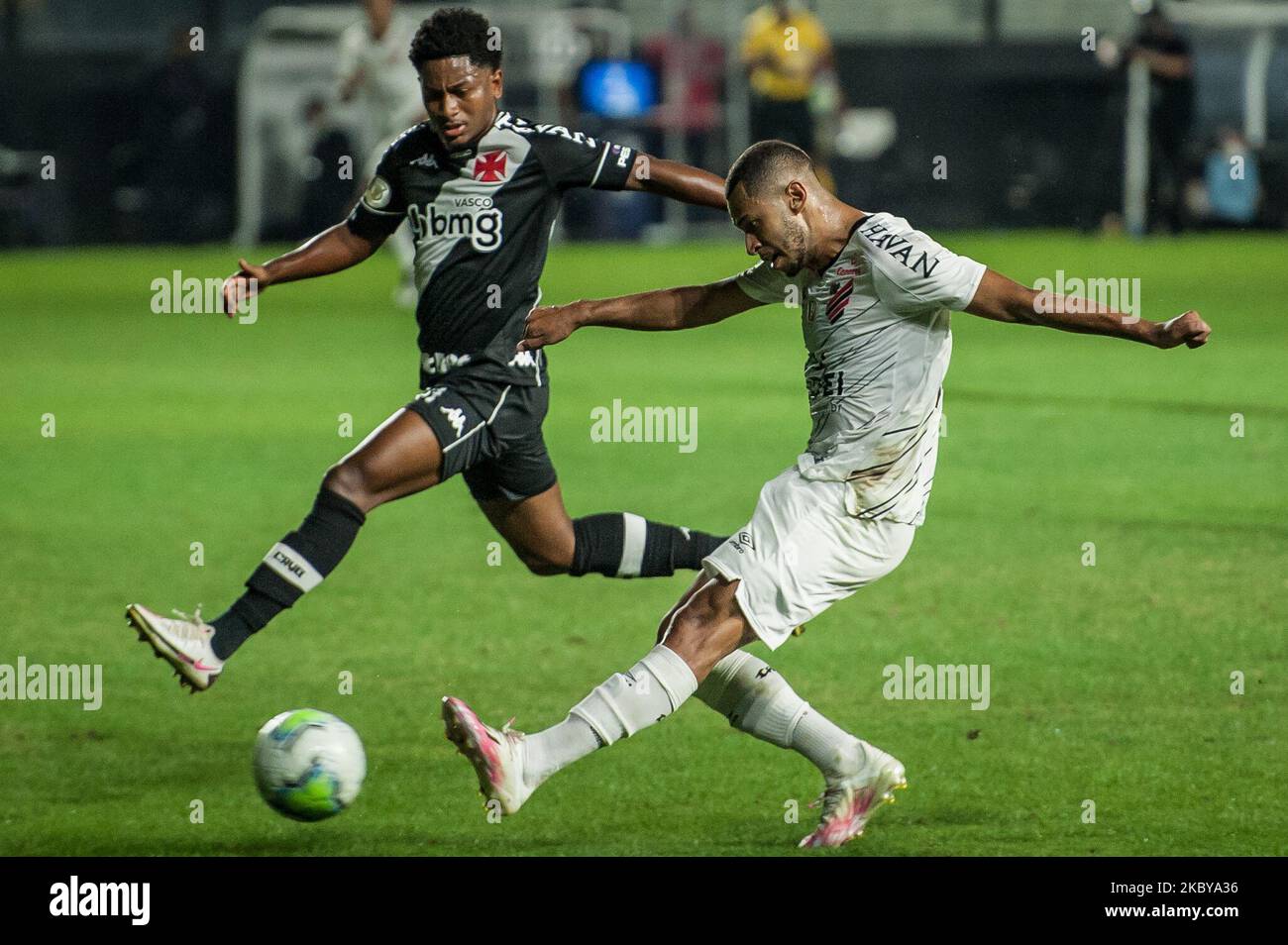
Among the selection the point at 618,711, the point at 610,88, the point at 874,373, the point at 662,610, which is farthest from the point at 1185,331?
the point at 610,88

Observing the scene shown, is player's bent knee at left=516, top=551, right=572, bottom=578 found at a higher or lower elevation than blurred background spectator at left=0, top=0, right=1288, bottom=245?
lower

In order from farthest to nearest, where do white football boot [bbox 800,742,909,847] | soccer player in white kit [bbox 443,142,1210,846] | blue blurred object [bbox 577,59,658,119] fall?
blue blurred object [bbox 577,59,658,119] → white football boot [bbox 800,742,909,847] → soccer player in white kit [bbox 443,142,1210,846]

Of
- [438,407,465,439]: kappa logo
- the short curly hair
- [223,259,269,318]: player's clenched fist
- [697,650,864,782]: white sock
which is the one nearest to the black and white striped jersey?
[438,407,465,439]: kappa logo

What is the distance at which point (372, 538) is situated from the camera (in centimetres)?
982

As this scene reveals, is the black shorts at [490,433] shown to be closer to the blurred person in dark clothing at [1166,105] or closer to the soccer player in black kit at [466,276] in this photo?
the soccer player in black kit at [466,276]

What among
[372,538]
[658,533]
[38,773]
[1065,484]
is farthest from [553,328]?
[1065,484]

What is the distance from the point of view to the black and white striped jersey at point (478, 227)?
6.24 meters

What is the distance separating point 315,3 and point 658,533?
21662 mm

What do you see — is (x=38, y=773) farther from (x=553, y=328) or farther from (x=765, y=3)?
(x=765, y=3)

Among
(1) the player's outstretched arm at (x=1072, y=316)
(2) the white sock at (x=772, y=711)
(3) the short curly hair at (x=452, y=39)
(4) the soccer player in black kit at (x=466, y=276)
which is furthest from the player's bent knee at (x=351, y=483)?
(1) the player's outstretched arm at (x=1072, y=316)

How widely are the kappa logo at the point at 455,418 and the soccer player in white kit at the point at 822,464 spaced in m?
0.61

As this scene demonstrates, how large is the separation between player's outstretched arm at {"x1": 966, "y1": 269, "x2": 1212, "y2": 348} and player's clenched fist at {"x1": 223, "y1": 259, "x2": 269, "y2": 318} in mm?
2178

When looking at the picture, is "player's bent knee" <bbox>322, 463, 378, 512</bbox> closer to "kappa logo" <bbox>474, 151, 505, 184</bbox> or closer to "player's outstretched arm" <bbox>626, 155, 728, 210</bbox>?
"kappa logo" <bbox>474, 151, 505, 184</bbox>

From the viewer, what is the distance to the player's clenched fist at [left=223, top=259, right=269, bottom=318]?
606 centimetres
